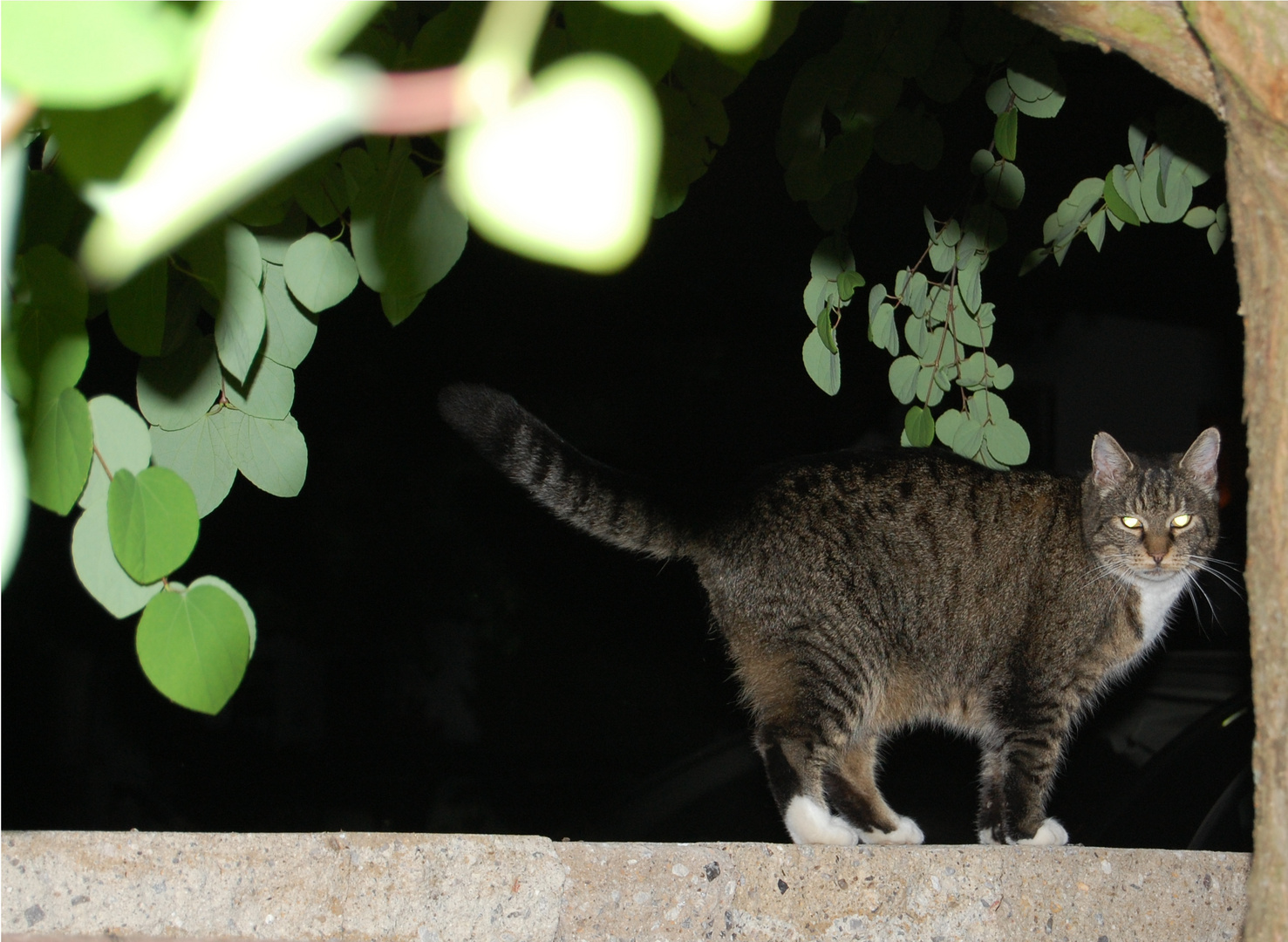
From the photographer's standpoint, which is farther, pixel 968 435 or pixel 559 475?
pixel 968 435

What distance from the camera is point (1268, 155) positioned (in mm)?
770

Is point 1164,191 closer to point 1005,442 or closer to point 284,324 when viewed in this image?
point 1005,442

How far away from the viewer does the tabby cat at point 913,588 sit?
2232 mm

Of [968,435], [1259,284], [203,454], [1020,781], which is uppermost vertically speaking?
[1259,284]

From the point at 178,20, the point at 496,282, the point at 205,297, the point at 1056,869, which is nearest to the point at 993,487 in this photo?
the point at 1056,869

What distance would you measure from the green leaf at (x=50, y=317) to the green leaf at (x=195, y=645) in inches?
8.8

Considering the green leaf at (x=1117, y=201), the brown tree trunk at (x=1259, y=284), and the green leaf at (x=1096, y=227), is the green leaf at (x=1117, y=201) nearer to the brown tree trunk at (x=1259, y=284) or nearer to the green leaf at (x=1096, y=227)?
the green leaf at (x=1096, y=227)

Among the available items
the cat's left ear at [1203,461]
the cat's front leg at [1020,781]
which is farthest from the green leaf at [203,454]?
the cat's left ear at [1203,461]

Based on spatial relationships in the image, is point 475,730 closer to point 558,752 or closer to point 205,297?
point 558,752

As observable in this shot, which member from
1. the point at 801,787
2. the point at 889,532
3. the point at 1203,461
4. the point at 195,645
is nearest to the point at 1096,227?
the point at 1203,461

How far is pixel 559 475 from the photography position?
7.30 feet

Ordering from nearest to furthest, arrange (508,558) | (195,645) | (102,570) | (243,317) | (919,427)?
1. (195,645)
2. (102,570)
3. (243,317)
4. (919,427)
5. (508,558)

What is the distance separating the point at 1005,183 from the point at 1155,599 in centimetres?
109

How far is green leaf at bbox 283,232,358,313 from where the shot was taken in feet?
3.90
